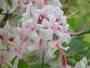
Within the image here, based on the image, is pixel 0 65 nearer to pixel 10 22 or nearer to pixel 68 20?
pixel 10 22

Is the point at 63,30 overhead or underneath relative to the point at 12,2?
underneath

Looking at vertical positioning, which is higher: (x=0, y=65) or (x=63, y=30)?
(x=63, y=30)

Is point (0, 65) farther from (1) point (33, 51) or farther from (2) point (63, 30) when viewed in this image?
(2) point (63, 30)

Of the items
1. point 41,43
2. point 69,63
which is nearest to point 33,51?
point 41,43

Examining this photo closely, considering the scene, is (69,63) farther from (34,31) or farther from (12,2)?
(12,2)

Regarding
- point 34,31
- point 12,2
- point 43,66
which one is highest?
point 12,2

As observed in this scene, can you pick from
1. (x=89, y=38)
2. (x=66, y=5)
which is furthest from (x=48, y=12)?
(x=89, y=38)

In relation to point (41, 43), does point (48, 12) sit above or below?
above

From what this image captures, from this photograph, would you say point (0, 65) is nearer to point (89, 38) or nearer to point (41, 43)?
point (41, 43)
